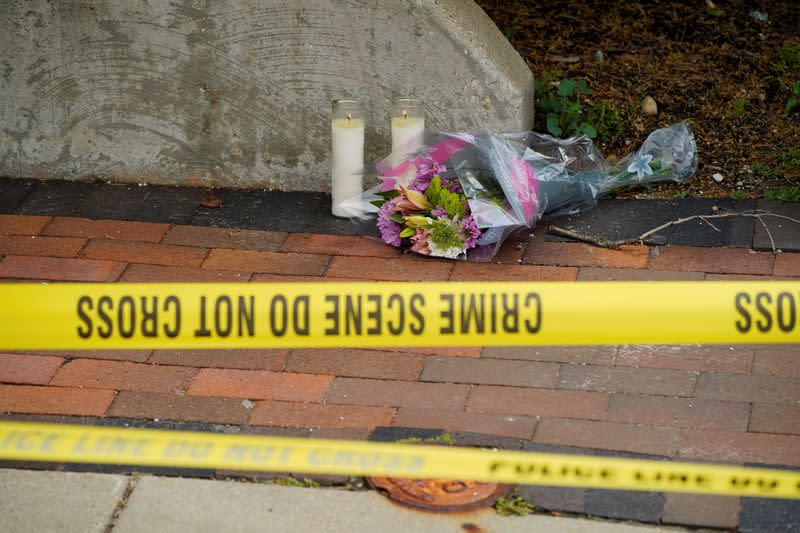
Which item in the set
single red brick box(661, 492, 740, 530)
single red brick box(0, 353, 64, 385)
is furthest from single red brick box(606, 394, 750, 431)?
single red brick box(0, 353, 64, 385)

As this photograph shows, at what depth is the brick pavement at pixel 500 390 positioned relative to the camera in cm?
320

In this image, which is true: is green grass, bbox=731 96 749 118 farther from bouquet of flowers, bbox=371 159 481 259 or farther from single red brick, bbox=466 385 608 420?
single red brick, bbox=466 385 608 420

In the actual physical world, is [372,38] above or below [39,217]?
above

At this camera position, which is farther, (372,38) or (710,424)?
(372,38)

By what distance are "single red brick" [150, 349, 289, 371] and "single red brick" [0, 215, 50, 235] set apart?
118 cm

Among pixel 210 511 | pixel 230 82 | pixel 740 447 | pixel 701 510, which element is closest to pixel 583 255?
pixel 740 447

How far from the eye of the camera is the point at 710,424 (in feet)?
10.7

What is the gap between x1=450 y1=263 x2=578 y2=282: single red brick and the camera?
413 centimetres

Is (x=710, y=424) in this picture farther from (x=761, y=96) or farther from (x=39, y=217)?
(x=39, y=217)

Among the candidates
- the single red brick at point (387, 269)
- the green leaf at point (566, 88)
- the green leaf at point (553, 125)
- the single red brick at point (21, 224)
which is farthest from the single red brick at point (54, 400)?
the green leaf at point (566, 88)

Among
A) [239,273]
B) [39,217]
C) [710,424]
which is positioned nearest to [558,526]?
[710,424]

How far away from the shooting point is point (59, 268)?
167 inches

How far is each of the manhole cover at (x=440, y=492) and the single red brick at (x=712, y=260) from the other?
1.54 meters

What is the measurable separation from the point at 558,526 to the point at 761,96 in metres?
3.22
